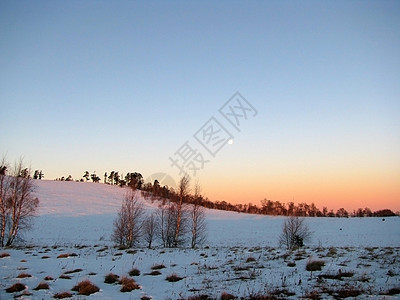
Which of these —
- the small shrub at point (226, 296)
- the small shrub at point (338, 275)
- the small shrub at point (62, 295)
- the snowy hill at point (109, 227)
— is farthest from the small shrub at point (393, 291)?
the snowy hill at point (109, 227)

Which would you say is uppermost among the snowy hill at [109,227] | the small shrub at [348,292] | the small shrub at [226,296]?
the small shrub at [348,292]

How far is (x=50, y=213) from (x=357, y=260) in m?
68.7

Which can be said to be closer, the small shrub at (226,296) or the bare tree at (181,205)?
the small shrub at (226,296)

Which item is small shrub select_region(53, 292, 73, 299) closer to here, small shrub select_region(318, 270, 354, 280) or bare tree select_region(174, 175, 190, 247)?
small shrub select_region(318, 270, 354, 280)

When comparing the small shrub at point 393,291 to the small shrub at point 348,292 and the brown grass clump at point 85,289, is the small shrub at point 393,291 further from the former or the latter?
the brown grass clump at point 85,289

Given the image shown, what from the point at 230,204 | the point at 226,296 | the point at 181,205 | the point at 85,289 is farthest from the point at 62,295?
the point at 230,204

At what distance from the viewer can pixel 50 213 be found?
64812mm

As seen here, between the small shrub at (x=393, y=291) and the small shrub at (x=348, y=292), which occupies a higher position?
the small shrub at (x=393, y=291)

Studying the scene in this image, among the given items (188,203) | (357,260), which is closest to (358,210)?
(188,203)

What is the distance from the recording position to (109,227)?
5847cm

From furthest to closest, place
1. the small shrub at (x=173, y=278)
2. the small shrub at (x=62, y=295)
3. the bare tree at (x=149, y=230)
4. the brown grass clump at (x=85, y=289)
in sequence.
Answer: the bare tree at (x=149, y=230)
the small shrub at (x=173, y=278)
the brown grass clump at (x=85, y=289)
the small shrub at (x=62, y=295)

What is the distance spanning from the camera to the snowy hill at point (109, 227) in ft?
163

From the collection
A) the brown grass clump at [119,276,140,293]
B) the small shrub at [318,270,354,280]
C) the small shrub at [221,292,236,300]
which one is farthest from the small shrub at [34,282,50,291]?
the small shrub at [318,270,354,280]

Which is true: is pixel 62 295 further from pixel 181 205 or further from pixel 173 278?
pixel 181 205
